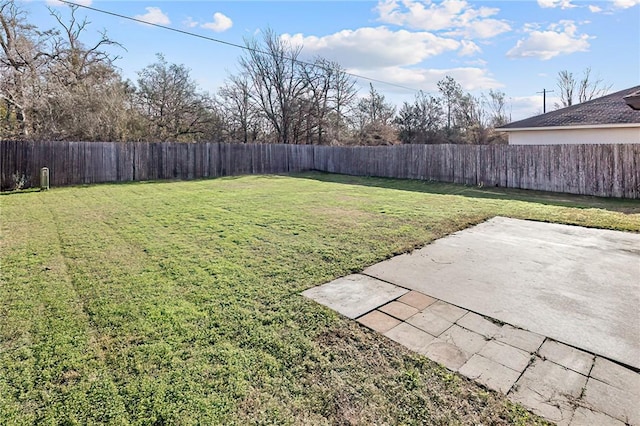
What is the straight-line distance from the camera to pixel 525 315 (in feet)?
7.66

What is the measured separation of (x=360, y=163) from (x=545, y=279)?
11.5 metres

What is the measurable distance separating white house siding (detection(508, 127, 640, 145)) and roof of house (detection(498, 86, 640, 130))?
0.24m

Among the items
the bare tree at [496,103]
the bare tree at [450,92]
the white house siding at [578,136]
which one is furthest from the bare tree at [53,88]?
the bare tree at [496,103]

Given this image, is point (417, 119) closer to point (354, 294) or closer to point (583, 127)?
point (583, 127)

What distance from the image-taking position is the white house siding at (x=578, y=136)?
34.3ft

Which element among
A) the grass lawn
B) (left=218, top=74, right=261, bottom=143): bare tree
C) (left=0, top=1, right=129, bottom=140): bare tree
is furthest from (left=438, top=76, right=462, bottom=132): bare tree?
the grass lawn

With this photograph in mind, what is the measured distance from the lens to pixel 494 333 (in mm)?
2125

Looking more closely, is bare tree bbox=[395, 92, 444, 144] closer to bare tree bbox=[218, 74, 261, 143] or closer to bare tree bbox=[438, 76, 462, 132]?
bare tree bbox=[438, 76, 462, 132]

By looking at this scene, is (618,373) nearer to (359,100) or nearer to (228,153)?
(228,153)

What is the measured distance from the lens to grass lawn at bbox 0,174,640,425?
1.53 meters

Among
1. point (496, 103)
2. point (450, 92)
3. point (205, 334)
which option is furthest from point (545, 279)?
point (496, 103)

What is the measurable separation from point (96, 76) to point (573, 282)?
18.2 metres

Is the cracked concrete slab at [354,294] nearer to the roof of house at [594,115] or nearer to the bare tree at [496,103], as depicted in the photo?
the roof of house at [594,115]

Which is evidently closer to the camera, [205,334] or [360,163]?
[205,334]
